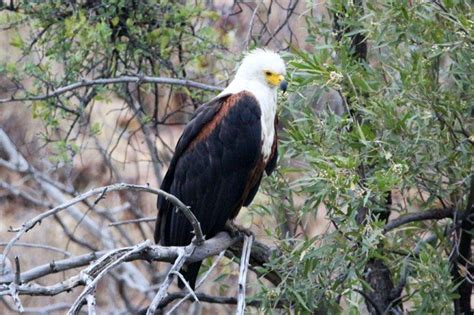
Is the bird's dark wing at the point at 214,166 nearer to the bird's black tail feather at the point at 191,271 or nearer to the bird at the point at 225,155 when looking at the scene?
the bird at the point at 225,155

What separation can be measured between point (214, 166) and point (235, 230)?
287 millimetres

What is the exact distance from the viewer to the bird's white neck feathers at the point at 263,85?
428 centimetres

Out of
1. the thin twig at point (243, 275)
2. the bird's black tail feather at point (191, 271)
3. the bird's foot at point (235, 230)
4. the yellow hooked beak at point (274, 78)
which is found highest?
the yellow hooked beak at point (274, 78)

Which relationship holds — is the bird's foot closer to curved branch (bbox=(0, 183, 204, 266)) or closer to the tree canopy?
the tree canopy

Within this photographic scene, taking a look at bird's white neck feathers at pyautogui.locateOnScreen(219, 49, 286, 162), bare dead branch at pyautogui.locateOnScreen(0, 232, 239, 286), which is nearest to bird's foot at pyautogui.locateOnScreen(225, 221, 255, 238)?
bird's white neck feathers at pyautogui.locateOnScreen(219, 49, 286, 162)

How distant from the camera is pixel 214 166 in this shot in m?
4.32

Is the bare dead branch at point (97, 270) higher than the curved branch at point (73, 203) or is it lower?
lower

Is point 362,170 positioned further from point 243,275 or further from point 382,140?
point 243,275

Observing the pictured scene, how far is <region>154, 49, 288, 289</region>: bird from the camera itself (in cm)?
423

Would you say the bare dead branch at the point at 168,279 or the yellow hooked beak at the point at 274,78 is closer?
the bare dead branch at the point at 168,279

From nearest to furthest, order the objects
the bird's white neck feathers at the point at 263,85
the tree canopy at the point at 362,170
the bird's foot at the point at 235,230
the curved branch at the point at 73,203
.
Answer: the curved branch at the point at 73,203 → the tree canopy at the point at 362,170 → the bird's foot at the point at 235,230 → the bird's white neck feathers at the point at 263,85

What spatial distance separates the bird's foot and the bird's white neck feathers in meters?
0.29

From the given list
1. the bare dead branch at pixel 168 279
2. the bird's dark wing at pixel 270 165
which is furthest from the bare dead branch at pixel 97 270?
the bird's dark wing at pixel 270 165

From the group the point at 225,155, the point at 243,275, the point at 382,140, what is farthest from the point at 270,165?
the point at 243,275
